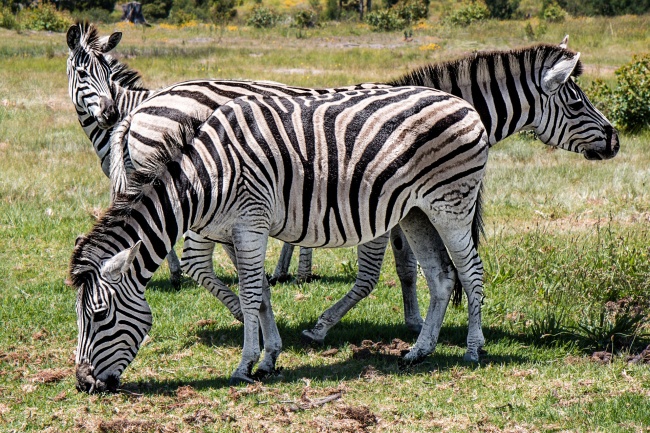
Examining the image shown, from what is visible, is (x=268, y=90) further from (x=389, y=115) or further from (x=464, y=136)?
(x=464, y=136)

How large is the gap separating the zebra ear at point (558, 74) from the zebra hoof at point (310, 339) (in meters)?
3.41

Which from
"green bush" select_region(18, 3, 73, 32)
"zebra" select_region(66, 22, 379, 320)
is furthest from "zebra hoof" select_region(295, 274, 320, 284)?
"green bush" select_region(18, 3, 73, 32)

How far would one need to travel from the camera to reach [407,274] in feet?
26.5

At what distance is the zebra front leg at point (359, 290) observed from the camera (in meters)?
7.76

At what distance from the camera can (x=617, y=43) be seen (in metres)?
39.0

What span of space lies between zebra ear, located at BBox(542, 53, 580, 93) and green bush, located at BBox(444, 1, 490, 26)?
52838 millimetres

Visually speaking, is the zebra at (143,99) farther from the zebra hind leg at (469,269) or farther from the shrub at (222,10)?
the shrub at (222,10)

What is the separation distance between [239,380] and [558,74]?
4321 millimetres

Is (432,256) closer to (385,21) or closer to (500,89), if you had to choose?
(500,89)

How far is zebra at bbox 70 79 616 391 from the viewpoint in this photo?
6020 millimetres

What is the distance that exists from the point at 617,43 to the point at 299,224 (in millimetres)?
36619

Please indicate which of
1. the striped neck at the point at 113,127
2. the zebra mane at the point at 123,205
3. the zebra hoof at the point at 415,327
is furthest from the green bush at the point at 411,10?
the zebra mane at the point at 123,205

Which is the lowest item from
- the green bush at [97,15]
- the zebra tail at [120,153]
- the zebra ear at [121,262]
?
the zebra ear at [121,262]

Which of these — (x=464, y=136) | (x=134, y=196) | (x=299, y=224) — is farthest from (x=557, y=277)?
(x=134, y=196)
